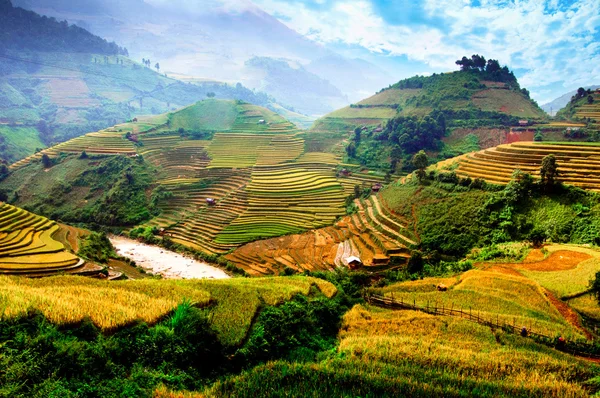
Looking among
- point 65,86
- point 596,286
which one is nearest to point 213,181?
point 596,286

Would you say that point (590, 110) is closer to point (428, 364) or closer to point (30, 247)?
point (428, 364)

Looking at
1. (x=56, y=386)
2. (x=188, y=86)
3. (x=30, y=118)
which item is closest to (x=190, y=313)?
(x=56, y=386)

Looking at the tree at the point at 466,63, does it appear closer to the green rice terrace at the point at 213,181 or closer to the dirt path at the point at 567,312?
the green rice terrace at the point at 213,181

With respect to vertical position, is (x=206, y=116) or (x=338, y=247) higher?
(x=206, y=116)

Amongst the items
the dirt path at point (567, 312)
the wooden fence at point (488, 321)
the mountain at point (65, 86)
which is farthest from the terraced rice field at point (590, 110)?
the mountain at point (65, 86)

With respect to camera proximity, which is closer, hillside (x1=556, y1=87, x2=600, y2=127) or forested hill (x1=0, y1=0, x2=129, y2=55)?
hillside (x1=556, y1=87, x2=600, y2=127)

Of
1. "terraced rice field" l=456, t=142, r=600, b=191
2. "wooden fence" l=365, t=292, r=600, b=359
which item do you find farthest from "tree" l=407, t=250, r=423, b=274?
"terraced rice field" l=456, t=142, r=600, b=191

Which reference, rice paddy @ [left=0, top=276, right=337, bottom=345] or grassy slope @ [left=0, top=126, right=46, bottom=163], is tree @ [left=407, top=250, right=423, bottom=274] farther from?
grassy slope @ [left=0, top=126, right=46, bottom=163]
